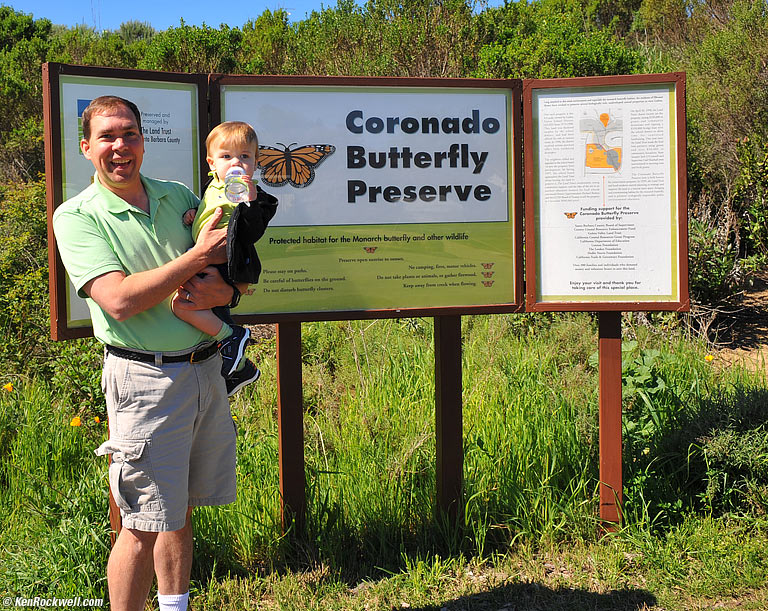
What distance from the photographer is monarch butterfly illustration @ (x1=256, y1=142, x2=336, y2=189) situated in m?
3.15

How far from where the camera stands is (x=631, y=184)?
3.44m

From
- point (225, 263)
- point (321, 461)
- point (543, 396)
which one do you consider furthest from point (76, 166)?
Result: point (543, 396)

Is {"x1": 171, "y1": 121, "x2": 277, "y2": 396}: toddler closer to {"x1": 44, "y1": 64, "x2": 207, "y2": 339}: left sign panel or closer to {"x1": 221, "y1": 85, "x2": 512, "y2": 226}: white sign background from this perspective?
{"x1": 44, "y1": 64, "x2": 207, "y2": 339}: left sign panel

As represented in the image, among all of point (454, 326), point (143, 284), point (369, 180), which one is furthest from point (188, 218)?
point (454, 326)

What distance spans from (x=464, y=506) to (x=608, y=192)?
160 centimetres

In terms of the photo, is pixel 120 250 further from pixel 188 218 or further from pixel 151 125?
pixel 151 125

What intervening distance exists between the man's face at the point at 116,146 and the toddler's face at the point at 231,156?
26 cm

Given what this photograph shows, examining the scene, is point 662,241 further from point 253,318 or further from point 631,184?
point 253,318

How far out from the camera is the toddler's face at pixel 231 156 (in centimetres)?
252

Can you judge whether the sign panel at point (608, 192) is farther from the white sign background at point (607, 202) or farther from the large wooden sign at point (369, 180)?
the large wooden sign at point (369, 180)

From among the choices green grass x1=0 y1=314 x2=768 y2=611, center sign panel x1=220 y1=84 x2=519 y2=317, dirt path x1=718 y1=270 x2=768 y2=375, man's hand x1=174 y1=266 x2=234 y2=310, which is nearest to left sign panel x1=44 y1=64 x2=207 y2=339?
center sign panel x1=220 y1=84 x2=519 y2=317

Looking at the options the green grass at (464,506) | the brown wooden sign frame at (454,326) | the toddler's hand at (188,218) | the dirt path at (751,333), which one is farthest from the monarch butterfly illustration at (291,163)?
the dirt path at (751,333)

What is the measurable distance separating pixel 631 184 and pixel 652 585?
176cm

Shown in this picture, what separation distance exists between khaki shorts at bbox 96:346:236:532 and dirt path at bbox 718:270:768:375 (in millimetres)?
4456
